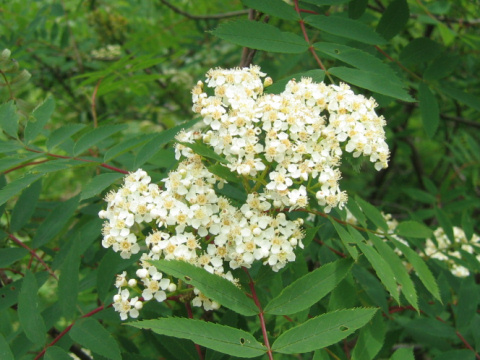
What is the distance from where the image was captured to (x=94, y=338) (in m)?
1.49

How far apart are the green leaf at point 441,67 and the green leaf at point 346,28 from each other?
701 mm

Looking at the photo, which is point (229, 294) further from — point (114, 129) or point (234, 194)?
point (114, 129)

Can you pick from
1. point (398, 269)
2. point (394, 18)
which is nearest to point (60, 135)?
point (398, 269)

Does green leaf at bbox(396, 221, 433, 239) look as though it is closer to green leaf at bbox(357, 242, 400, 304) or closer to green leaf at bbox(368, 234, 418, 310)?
green leaf at bbox(368, 234, 418, 310)

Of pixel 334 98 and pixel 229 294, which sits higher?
pixel 334 98

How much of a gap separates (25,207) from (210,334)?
44.1 inches

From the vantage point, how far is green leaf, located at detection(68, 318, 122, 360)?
142cm

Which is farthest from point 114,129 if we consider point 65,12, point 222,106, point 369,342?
point 65,12

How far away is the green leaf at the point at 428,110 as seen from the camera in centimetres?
227

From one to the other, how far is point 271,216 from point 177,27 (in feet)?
9.21

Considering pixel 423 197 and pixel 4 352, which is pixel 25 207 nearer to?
pixel 4 352

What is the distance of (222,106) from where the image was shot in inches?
64.9

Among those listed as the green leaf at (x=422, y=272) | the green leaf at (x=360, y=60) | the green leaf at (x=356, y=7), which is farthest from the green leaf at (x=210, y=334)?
the green leaf at (x=356, y=7)

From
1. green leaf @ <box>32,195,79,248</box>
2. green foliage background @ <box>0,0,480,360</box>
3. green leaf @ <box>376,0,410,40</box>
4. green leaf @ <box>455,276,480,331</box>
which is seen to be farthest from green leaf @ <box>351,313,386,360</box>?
green leaf @ <box>376,0,410,40</box>
